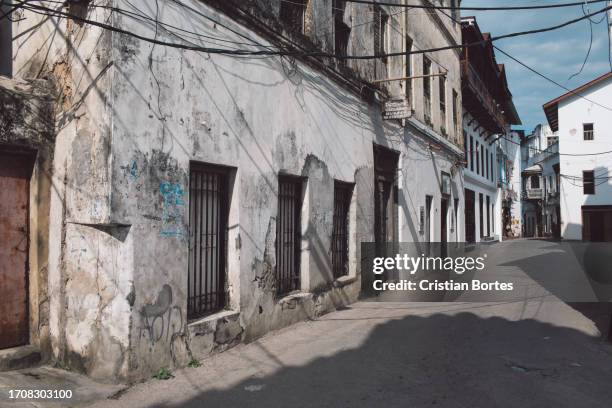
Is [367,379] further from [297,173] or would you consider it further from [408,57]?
[408,57]

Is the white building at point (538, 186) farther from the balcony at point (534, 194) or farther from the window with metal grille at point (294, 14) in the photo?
Result: the window with metal grille at point (294, 14)

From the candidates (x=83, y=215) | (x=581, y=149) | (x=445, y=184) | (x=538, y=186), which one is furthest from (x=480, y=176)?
(x=538, y=186)

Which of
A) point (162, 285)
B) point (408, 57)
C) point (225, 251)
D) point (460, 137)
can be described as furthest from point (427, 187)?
point (162, 285)

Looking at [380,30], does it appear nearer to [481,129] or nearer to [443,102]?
[443,102]

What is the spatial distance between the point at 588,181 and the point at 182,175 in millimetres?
32068

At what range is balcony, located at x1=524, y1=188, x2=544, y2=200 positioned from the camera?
A: 2027 inches

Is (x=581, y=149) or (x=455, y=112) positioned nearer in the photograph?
(x=455, y=112)

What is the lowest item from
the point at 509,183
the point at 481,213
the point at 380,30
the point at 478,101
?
the point at 481,213

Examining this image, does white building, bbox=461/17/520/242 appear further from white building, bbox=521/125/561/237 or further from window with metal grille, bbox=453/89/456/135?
white building, bbox=521/125/561/237

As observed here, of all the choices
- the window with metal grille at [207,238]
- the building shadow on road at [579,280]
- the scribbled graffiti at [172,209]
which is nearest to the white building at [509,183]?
the building shadow on road at [579,280]

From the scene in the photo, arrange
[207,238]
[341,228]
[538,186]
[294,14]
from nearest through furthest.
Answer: [207,238] < [294,14] < [341,228] < [538,186]

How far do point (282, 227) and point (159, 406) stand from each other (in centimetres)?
375

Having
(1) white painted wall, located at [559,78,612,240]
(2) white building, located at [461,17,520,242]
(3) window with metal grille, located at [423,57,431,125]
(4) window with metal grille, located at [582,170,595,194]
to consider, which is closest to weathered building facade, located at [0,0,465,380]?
(3) window with metal grille, located at [423,57,431,125]

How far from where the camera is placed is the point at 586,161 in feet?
103
